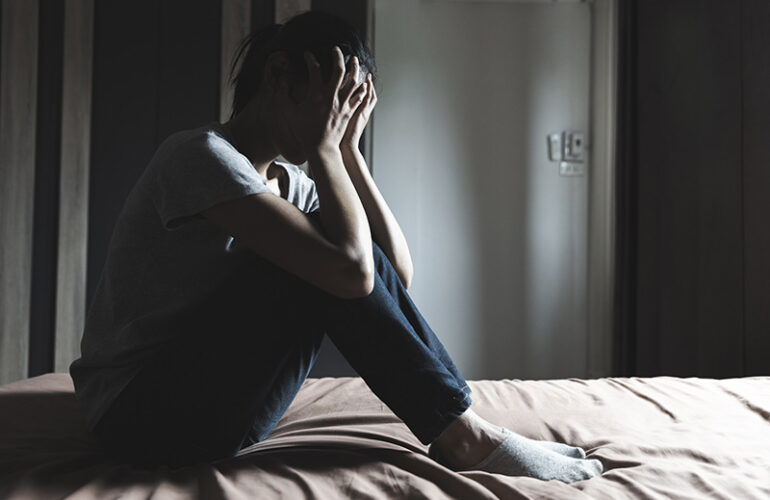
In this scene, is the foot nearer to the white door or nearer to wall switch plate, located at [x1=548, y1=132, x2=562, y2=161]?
the white door

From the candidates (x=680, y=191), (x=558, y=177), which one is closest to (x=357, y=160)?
(x=680, y=191)

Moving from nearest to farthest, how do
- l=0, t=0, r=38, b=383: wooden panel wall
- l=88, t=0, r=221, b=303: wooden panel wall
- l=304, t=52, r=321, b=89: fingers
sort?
1. l=304, t=52, r=321, b=89: fingers
2. l=0, t=0, r=38, b=383: wooden panel wall
3. l=88, t=0, r=221, b=303: wooden panel wall

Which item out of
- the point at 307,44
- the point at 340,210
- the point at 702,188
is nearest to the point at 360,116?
the point at 307,44

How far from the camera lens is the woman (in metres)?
0.86

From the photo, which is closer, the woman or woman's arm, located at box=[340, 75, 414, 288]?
the woman

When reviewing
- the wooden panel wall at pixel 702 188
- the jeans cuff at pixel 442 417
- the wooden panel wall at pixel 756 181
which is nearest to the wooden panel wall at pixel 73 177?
the jeans cuff at pixel 442 417

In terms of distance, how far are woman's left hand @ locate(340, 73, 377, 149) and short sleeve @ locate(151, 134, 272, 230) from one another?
0.31 meters

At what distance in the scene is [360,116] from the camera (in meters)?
1.19

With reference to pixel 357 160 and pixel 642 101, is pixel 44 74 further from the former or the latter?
pixel 642 101

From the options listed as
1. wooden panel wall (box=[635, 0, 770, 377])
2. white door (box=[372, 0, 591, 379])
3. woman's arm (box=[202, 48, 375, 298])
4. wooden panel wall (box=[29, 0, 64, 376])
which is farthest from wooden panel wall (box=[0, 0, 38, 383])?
wooden panel wall (box=[635, 0, 770, 377])

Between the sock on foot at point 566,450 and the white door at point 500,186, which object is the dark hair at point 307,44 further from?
the white door at point 500,186

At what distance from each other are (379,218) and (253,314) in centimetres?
43

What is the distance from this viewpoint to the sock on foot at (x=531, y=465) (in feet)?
2.91

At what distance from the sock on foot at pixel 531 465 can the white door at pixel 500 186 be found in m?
2.26
